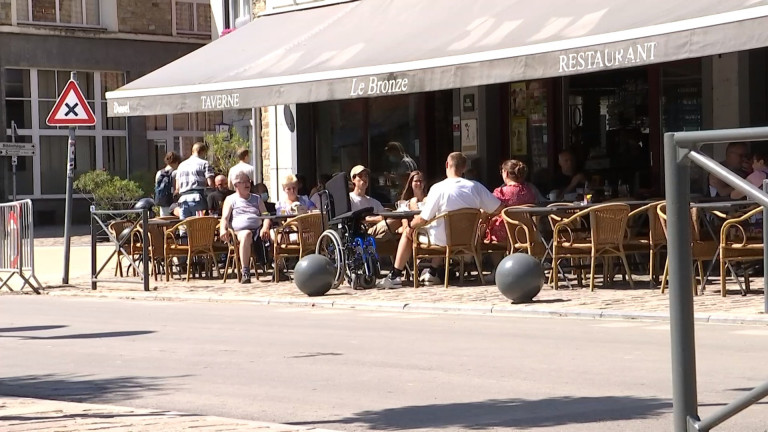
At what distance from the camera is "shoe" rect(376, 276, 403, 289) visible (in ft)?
53.0

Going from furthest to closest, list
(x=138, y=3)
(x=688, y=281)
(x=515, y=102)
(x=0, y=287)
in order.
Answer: (x=138, y=3) < (x=515, y=102) < (x=0, y=287) < (x=688, y=281)

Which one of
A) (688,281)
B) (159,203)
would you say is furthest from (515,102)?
(688,281)

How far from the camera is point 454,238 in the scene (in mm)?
15625

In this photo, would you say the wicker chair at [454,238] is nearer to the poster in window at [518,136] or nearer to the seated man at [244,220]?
the seated man at [244,220]

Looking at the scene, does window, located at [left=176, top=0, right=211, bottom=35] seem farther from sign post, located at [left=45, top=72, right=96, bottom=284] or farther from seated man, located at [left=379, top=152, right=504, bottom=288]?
seated man, located at [left=379, top=152, right=504, bottom=288]

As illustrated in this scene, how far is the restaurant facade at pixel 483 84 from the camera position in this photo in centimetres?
A: 1435

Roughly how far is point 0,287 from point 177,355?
328 inches

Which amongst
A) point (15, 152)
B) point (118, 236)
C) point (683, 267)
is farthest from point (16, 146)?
point (683, 267)

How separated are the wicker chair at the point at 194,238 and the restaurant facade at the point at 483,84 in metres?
1.54

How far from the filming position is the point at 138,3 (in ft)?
137

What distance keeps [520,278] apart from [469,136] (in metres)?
7.52

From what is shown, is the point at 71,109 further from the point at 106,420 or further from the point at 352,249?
the point at 106,420

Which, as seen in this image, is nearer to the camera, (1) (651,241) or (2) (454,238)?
(1) (651,241)

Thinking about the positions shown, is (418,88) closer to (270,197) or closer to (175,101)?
(175,101)
